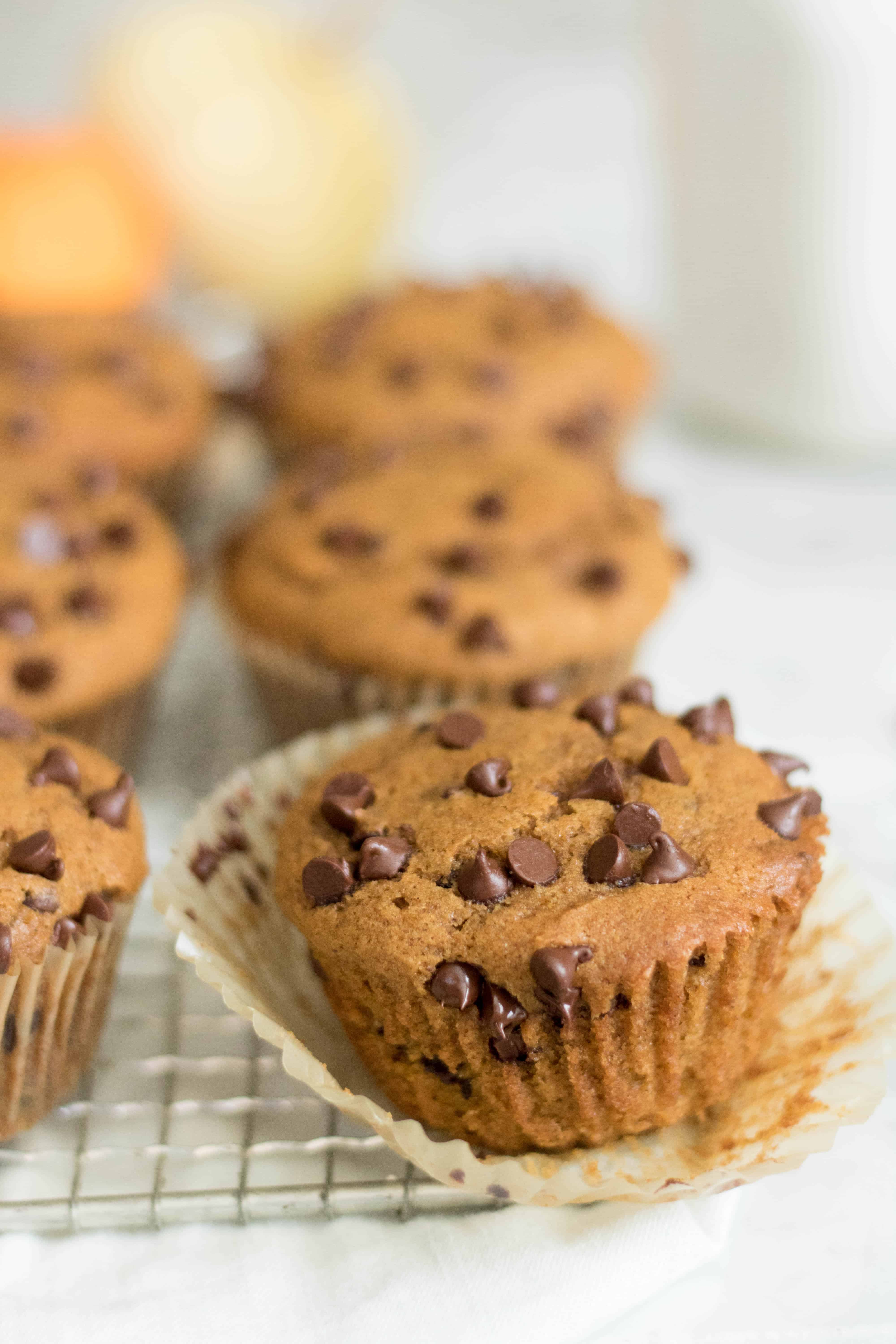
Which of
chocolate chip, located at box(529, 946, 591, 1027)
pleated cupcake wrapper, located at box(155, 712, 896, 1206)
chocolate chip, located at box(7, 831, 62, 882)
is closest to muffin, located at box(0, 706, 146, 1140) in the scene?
chocolate chip, located at box(7, 831, 62, 882)

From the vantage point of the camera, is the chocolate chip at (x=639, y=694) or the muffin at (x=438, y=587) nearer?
the chocolate chip at (x=639, y=694)

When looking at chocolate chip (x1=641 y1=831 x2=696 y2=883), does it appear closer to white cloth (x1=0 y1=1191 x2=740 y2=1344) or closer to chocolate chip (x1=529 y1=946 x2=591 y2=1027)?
chocolate chip (x1=529 y1=946 x2=591 y2=1027)

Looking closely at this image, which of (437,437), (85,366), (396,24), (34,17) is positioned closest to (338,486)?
(437,437)

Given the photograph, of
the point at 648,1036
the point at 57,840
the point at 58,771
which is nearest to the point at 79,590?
the point at 58,771

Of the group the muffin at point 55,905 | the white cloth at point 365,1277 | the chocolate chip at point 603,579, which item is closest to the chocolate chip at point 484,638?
the chocolate chip at point 603,579

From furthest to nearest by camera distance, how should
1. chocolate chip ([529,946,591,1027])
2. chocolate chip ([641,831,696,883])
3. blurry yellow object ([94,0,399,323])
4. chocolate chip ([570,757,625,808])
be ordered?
blurry yellow object ([94,0,399,323]) → chocolate chip ([570,757,625,808]) → chocolate chip ([641,831,696,883]) → chocolate chip ([529,946,591,1027])

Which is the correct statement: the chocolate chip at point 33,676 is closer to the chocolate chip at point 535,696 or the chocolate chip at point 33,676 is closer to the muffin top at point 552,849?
the muffin top at point 552,849

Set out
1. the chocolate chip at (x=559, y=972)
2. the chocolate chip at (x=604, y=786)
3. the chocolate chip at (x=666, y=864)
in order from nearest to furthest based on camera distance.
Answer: the chocolate chip at (x=559, y=972)
the chocolate chip at (x=666, y=864)
the chocolate chip at (x=604, y=786)
